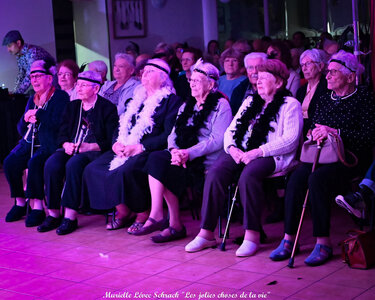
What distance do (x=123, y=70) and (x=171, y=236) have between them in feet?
6.72

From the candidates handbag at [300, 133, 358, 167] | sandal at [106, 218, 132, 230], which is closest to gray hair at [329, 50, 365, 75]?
handbag at [300, 133, 358, 167]

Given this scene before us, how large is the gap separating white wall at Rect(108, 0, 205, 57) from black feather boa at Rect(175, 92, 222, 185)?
22.9 ft

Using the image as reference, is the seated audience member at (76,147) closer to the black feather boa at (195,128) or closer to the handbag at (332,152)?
the black feather boa at (195,128)

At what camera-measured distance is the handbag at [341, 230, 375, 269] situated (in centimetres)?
372

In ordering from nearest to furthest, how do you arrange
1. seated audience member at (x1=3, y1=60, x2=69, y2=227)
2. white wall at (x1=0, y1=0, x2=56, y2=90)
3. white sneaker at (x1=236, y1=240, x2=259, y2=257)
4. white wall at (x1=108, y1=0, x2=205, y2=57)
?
white sneaker at (x1=236, y1=240, x2=259, y2=257) → seated audience member at (x1=3, y1=60, x2=69, y2=227) → white wall at (x1=0, y1=0, x2=56, y2=90) → white wall at (x1=108, y1=0, x2=205, y2=57)

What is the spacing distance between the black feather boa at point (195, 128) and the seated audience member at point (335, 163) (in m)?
0.78

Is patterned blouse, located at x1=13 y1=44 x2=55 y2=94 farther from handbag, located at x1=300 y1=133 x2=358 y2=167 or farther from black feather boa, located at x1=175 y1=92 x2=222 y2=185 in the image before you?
handbag, located at x1=300 y1=133 x2=358 y2=167

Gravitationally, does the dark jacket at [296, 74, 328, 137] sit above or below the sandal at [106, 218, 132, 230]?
above

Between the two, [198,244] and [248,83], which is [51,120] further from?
[198,244]

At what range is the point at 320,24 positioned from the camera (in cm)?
1194

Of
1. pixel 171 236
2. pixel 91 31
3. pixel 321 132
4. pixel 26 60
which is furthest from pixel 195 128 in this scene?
pixel 91 31

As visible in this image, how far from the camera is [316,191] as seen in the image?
3.94m

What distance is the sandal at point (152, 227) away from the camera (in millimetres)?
4812

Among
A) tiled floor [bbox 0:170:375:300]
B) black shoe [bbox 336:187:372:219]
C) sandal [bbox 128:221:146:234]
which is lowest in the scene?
tiled floor [bbox 0:170:375:300]
